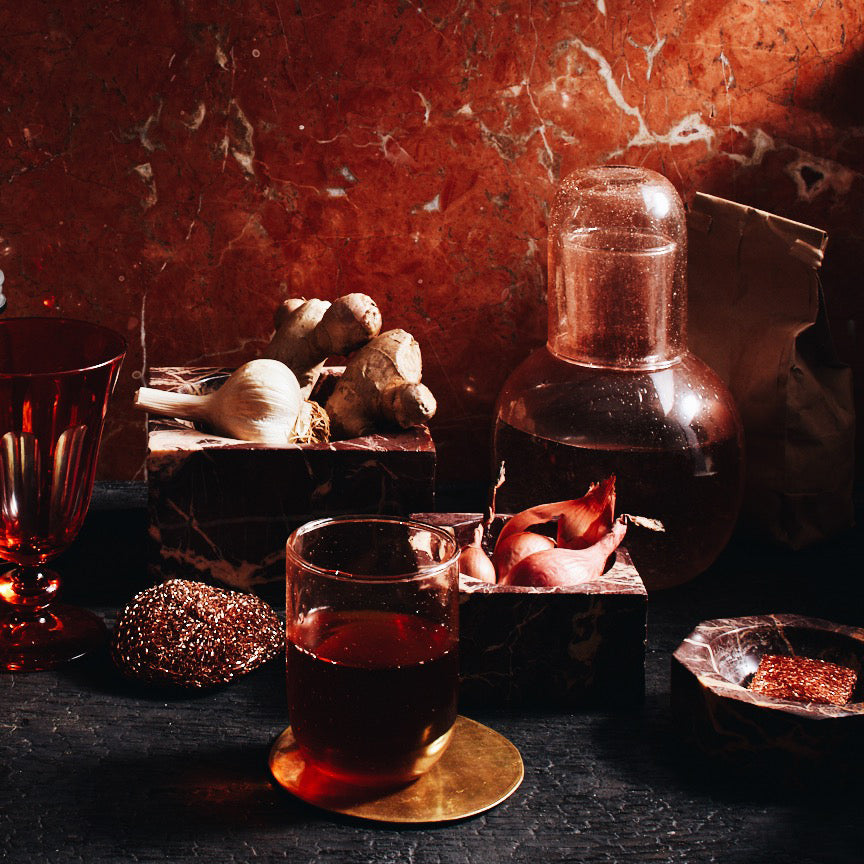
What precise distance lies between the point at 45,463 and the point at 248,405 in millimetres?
→ 171

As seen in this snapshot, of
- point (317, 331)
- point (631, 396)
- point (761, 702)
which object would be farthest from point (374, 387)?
point (761, 702)

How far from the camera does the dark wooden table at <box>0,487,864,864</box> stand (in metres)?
0.65

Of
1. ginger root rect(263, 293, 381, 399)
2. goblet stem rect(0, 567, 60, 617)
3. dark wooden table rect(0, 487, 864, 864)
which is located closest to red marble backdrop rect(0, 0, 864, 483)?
ginger root rect(263, 293, 381, 399)

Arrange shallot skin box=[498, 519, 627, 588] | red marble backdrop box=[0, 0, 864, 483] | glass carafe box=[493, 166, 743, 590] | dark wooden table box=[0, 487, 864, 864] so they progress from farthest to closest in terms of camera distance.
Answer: red marble backdrop box=[0, 0, 864, 483], glass carafe box=[493, 166, 743, 590], shallot skin box=[498, 519, 627, 588], dark wooden table box=[0, 487, 864, 864]

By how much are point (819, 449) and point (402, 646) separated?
51 centimetres

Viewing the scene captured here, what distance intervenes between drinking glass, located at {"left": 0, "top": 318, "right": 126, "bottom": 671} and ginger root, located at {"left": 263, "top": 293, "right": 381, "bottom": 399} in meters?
0.20

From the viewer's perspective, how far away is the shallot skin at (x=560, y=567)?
802mm

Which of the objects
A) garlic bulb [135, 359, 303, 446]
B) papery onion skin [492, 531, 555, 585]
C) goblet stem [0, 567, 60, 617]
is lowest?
goblet stem [0, 567, 60, 617]

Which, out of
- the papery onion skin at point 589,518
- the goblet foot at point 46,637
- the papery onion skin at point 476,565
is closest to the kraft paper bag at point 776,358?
the papery onion skin at point 589,518

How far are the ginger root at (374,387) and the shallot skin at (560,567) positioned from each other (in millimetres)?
189

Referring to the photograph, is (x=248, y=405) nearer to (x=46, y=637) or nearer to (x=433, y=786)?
(x=46, y=637)

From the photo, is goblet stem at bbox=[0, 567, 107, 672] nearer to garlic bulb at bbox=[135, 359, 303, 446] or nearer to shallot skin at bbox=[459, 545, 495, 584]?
garlic bulb at bbox=[135, 359, 303, 446]

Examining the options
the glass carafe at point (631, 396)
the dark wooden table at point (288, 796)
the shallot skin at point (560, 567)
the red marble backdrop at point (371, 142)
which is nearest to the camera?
the dark wooden table at point (288, 796)

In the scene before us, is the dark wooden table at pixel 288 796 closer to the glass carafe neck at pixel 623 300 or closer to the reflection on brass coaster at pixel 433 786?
the reflection on brass coaster at pixel 433 786
